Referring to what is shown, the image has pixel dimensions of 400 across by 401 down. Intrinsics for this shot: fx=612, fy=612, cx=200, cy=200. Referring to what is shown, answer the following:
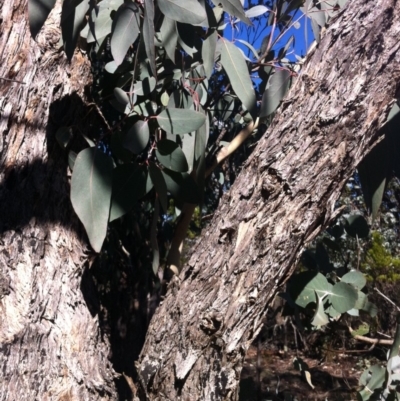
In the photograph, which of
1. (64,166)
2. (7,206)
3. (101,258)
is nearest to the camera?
(7,206)

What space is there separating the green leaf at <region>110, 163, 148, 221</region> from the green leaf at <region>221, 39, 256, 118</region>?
38 centimetres

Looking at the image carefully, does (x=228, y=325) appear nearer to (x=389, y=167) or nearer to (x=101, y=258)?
(x=389, y=167)

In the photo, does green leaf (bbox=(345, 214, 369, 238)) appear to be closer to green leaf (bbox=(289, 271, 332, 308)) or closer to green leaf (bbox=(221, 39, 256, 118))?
green leaf (bbox=(289, 271, 332, 308))

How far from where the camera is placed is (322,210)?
119 cm

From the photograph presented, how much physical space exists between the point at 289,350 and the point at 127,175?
491 cm

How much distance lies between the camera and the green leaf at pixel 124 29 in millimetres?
1398

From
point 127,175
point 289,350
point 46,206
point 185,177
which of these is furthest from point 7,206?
point 289,350

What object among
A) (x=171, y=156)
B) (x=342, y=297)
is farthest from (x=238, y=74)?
(x=342, y=297)

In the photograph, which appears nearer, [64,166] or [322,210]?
[322,210]

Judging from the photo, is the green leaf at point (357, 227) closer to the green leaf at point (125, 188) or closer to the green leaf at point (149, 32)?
the green leaf at point (125, 188)

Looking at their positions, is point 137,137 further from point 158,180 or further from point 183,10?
point 183,10

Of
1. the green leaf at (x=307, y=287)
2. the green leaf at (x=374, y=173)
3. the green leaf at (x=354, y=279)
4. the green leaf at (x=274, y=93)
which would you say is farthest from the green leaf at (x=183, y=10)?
the green leaf at (x=354, y=279)

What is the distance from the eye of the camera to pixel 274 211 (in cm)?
116

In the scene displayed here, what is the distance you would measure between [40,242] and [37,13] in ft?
1.54
